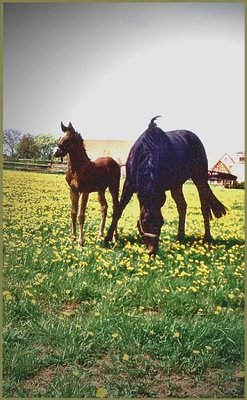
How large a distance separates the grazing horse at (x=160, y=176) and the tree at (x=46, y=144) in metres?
0.52

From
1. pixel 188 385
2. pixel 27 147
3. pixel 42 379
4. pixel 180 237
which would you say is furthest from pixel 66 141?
pixel 188 385

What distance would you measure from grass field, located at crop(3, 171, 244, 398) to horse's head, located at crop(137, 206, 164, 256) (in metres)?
0.05

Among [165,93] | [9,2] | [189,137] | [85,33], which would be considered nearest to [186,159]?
[189,137]

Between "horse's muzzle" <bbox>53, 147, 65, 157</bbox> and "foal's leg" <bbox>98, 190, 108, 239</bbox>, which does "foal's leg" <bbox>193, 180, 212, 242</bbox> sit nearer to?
"foal's leg" <bbox>98, 190, 108, 239</bbox>

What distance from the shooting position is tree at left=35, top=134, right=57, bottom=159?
3.74 m

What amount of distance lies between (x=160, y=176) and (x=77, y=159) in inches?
22.5

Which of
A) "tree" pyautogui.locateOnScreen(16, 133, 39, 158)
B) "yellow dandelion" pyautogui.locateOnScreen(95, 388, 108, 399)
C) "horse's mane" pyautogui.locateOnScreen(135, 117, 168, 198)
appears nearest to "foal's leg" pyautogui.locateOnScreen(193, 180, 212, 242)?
"horse's mane" pyautogui.locateOnScreen(135, 117, 168, 198)

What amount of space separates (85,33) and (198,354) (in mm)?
2181

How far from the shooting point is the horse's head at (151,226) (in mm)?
3789

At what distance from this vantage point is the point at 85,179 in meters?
3.84

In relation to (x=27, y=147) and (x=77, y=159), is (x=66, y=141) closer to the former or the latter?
(x=77, y=159)

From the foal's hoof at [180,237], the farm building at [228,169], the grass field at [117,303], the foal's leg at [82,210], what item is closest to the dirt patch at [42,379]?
the grass field at [117,303]

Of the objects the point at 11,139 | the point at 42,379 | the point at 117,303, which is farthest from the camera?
the point at 11,139

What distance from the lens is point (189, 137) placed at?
12.3ft
